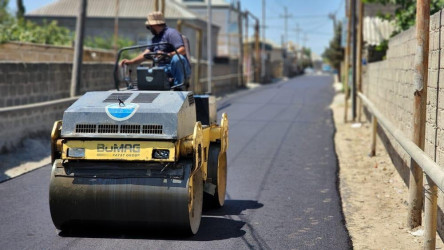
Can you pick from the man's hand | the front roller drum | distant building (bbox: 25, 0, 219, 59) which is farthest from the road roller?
distant building (bbox: 25, 0, 219, 59)

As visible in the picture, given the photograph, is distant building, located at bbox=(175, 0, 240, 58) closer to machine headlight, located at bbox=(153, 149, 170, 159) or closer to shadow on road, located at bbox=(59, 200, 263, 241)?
shadow on road, located at bbox=(59, 200, 263, 241)

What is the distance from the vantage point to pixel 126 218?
710cm

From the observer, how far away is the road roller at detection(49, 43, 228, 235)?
6.97 metres

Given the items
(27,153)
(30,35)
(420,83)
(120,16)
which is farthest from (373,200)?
(120,16)

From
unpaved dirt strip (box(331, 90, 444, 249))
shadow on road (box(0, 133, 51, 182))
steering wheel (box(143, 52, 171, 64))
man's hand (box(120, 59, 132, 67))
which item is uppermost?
steering wheel (box(143, 52, 171, 64))

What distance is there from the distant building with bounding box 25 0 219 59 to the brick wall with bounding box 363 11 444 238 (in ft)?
125

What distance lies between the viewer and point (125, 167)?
7.08 meters

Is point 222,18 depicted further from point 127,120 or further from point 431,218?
point 431,218

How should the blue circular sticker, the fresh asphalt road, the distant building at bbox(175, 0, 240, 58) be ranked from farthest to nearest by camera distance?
the distant building at bbox(175, 0, 240, 58) < the fresh asphalt road < the blue circular sticker

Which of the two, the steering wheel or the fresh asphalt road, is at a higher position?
the steering wheel

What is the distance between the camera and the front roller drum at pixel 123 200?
6984mm

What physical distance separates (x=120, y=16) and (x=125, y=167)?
165 feet

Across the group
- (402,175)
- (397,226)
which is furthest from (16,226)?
(402,175)

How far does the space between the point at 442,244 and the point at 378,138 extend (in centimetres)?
956
